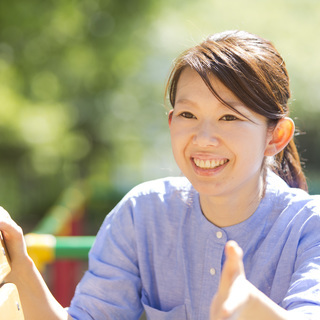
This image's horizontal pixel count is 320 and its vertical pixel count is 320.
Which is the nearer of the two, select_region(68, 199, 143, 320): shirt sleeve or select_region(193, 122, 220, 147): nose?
select_region(193, 122, 220, 147): nose

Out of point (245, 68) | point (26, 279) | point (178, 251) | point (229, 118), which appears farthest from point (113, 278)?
point (245, 68)

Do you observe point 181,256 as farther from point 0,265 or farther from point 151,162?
point 151,162

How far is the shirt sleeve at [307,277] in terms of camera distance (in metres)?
1.21

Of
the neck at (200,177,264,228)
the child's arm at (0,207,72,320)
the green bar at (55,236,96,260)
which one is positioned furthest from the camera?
the green bar at (55,236,96,260)

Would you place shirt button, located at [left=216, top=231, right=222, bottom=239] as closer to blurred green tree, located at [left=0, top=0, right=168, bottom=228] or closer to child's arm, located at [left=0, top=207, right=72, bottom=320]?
child's arm, located at [left=0, top=207, right=72, bottom=320]

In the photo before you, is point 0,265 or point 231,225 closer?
point 0,265

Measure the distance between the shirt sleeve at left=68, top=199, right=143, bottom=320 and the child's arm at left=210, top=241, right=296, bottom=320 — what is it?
68 centimetres

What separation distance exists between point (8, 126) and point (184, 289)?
526cm

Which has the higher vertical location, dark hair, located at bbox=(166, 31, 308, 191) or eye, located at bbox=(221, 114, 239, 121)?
dark hair, located at bbox=(166, 31, 308, 191)

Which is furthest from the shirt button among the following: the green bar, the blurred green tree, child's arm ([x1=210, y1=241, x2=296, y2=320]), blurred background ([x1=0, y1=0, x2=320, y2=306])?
the blurred green tree

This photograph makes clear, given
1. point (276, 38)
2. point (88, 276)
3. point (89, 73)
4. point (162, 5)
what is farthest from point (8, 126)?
point (88, 276)

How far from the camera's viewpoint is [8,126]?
6500mm

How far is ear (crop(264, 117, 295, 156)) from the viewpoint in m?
1.52

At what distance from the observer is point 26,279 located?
138 centimetres
